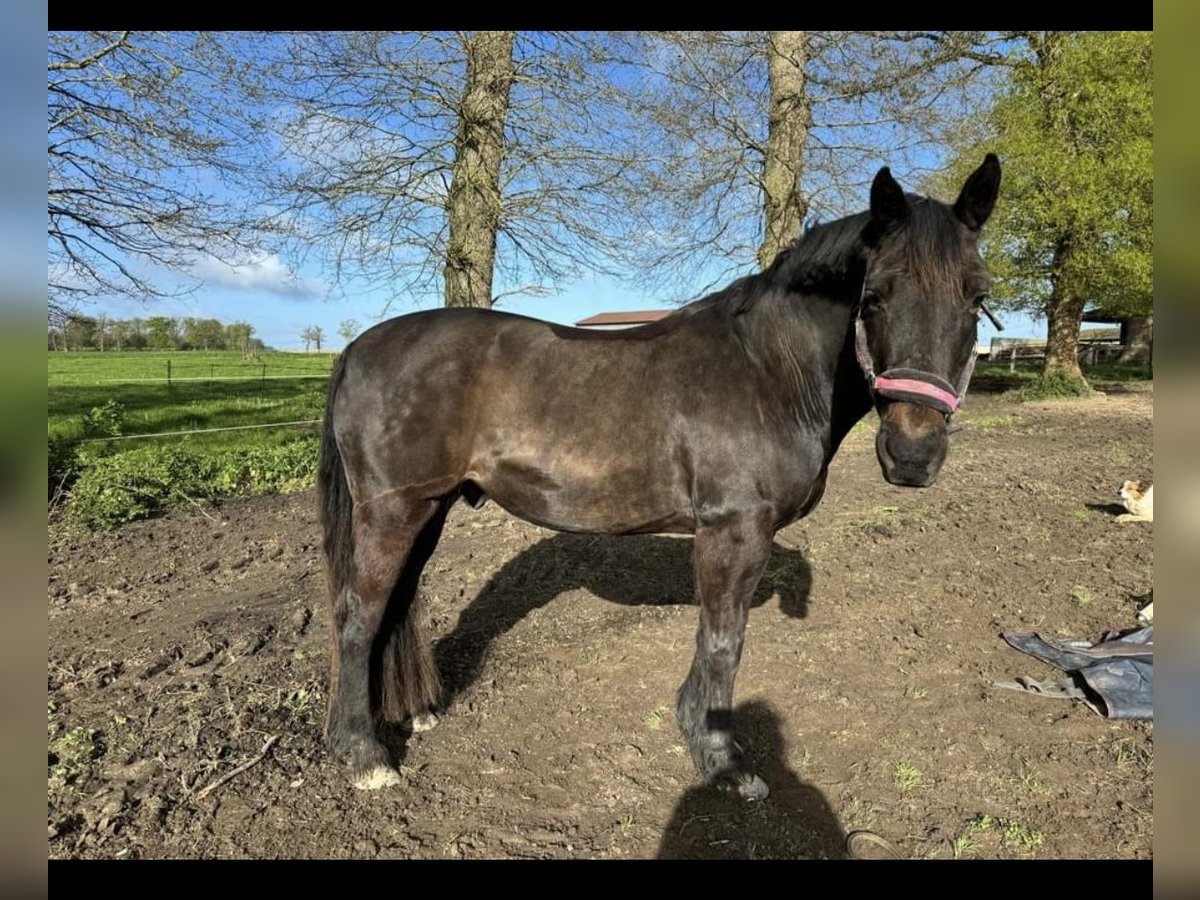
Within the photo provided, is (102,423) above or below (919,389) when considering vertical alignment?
below

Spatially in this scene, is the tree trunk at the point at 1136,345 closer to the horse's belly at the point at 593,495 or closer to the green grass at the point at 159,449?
the green grass at the point at 159,449

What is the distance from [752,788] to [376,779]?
63.7 inches

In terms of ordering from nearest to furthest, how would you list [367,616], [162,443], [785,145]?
[367,616], [162,443], [785,145]

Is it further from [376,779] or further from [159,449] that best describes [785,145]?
[376,779]

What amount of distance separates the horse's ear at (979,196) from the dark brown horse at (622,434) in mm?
330

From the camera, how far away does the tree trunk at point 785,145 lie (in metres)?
9.55

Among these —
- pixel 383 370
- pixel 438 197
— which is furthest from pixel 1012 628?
pixel 438 197

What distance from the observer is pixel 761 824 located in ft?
8.41

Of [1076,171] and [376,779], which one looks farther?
[1076,171]

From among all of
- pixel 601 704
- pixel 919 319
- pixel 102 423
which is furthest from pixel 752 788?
pixel 102 423

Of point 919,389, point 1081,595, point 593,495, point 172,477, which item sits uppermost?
point 919,389

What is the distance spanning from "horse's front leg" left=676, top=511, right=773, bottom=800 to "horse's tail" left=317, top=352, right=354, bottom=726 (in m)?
1.61
